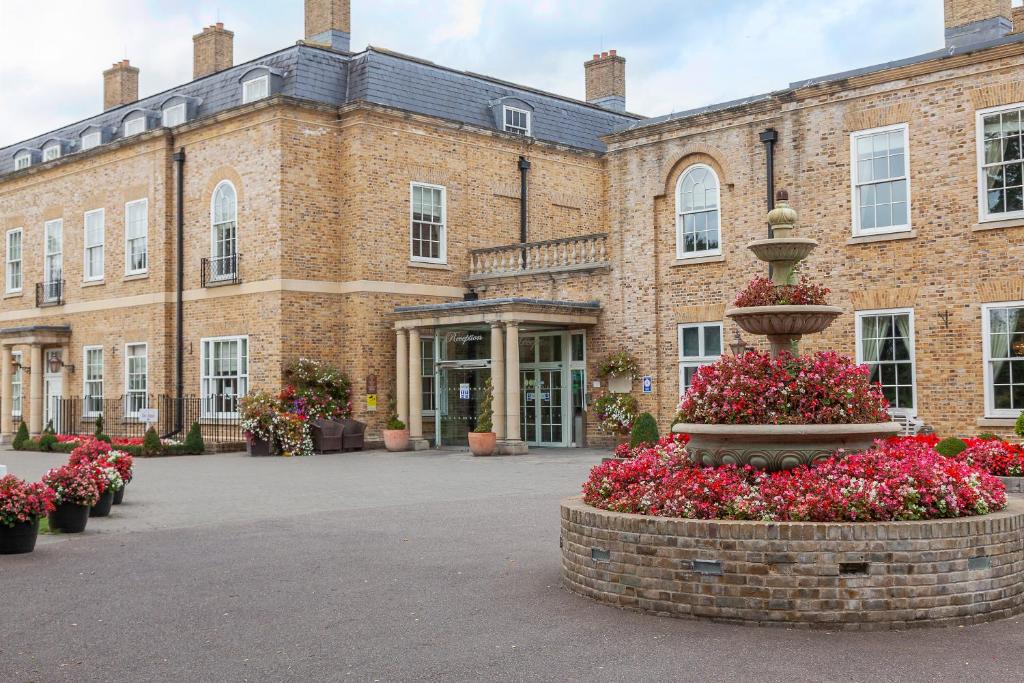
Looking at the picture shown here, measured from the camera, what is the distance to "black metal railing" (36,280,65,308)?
3269cm

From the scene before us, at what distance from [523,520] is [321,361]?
46.5 ft

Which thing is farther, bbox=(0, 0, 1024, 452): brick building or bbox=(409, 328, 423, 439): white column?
bbox=(409, 328, 423, 439): white column

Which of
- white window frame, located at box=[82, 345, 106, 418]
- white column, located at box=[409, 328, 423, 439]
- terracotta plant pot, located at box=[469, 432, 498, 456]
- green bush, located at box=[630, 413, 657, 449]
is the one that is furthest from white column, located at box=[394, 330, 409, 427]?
white window frame, located at box=[82, 345, 106, 418]

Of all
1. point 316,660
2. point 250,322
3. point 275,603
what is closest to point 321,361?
point 250,322

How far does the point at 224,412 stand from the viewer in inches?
1049

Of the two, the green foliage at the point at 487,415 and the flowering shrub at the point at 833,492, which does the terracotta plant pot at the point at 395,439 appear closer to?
the green foliage at the point at 487,415

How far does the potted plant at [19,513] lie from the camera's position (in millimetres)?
10523

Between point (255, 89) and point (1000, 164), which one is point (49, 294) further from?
point (1000, 164)

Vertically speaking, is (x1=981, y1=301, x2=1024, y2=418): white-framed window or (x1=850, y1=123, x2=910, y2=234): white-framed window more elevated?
(x1=850, y1=123, x2=910, y2=234): white-framed window

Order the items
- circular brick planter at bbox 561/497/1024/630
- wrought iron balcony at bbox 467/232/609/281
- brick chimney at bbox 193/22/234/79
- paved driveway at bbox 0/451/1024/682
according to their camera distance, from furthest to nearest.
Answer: brick chimney at bbox 193/22/234/79, wrought iron balcony at bbox 467/232/609/281, circular brick planter at bbox 561/497/1024/630, paved driveway at bbox 0/451/1024/682

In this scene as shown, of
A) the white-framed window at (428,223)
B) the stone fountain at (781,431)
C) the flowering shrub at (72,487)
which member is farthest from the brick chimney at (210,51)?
the stone fountain at (781,431)

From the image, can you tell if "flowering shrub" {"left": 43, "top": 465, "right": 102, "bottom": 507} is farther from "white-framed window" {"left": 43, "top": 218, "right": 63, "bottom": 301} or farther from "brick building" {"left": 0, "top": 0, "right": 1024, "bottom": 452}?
"white-framed window" {"left": 43, "top": 218, "right": 63, "bottom": 301}

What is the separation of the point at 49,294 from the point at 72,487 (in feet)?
76.5

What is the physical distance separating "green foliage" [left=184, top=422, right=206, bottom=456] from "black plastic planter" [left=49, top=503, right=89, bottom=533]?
12960 millimetres
